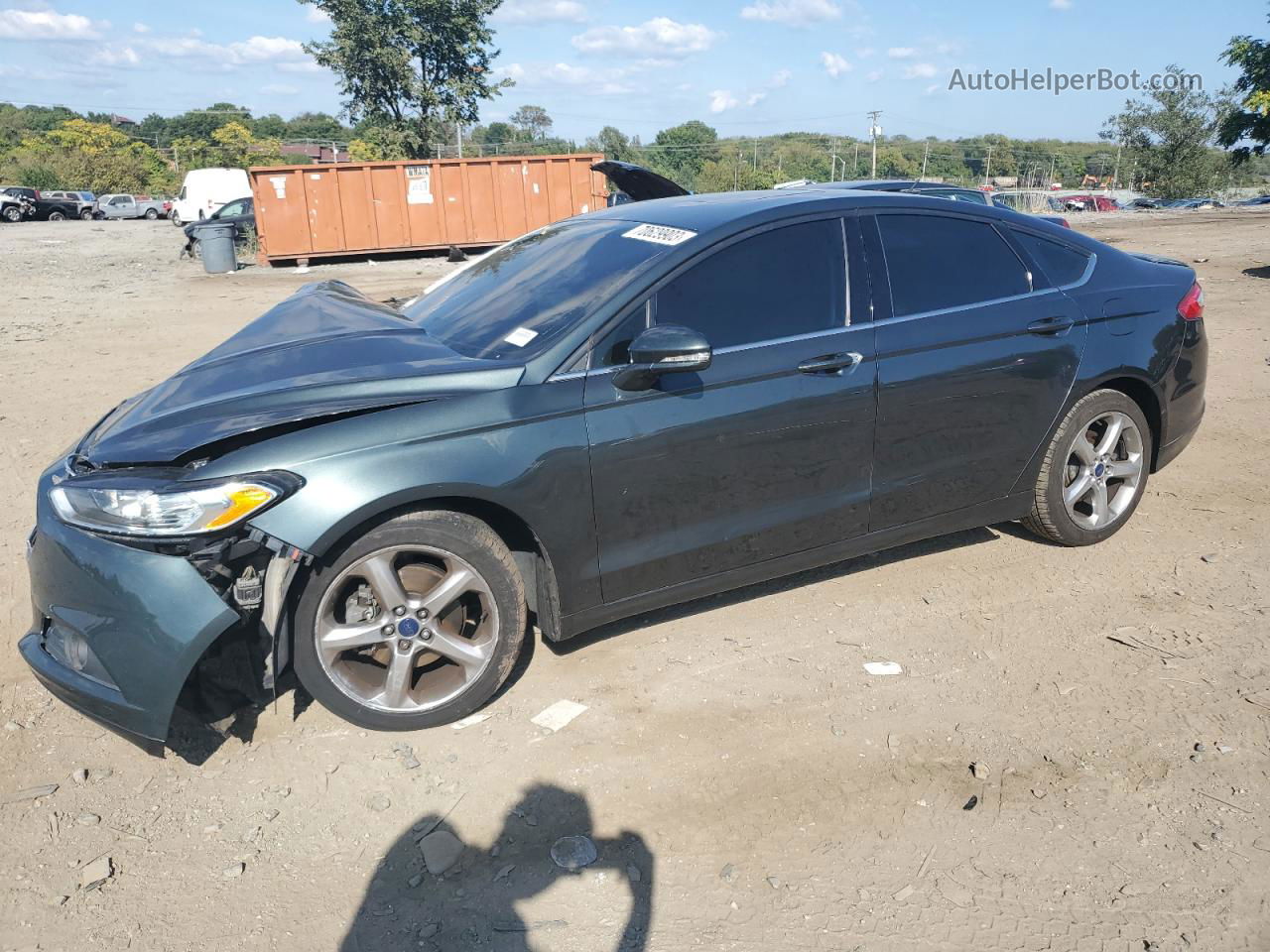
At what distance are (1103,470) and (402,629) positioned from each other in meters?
3.42

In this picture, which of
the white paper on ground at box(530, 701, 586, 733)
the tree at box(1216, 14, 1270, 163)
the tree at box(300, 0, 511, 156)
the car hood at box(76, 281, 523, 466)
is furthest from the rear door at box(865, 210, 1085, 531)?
the tree at box(300, 0, 511, 156)

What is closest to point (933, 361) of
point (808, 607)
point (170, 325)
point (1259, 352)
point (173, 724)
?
point (808, 607)

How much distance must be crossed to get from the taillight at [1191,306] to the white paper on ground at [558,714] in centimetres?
355

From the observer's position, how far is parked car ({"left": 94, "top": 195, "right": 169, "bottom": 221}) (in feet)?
156

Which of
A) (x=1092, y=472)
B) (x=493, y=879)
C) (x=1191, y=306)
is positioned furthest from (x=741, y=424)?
(x=1191, y=306)

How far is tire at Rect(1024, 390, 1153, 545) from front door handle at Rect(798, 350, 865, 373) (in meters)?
1.27

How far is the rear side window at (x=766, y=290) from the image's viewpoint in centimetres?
352

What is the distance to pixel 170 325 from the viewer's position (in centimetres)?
1235

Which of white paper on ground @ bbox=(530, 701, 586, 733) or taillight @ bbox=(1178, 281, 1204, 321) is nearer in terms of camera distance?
white paper on ground @ bbox=(530, 701, 586, 733)

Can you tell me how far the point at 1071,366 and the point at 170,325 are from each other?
37.8 feet

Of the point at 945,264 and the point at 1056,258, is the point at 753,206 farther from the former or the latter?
the point at 1056,258

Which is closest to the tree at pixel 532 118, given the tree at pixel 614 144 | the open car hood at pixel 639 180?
the tree at pixel 614 144

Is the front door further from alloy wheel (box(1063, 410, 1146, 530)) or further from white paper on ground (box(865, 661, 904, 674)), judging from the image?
alloy wheel (box(1063, 410, 1146, 530))

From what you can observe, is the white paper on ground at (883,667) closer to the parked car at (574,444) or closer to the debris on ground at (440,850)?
the parked car at (574,444)
